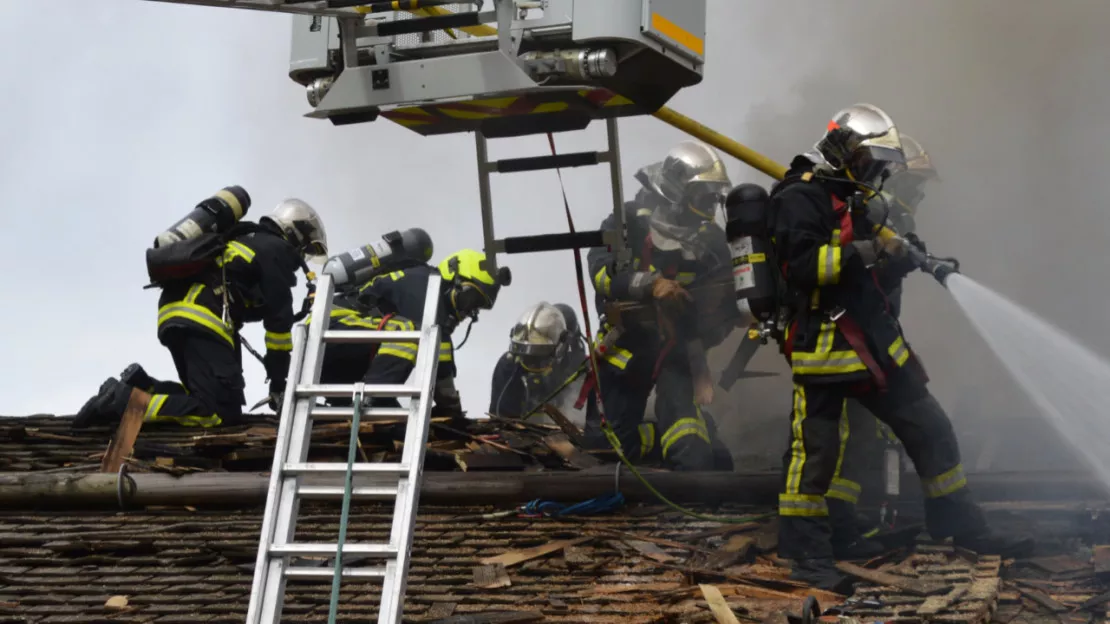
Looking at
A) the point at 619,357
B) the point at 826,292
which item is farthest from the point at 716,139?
the point at 826,292

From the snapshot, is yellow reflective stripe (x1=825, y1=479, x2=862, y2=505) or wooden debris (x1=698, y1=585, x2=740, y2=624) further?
yellow reflective stripe (x1=825, y1=479, x2=862, y2=505)

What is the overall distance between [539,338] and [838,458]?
5.27 meters

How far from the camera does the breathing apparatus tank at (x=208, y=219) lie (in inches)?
360

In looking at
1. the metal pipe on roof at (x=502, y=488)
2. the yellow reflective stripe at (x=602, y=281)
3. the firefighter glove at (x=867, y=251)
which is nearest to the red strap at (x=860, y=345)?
the firefighter glove at (x=867, y=251)

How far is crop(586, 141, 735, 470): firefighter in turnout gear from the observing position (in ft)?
29.9

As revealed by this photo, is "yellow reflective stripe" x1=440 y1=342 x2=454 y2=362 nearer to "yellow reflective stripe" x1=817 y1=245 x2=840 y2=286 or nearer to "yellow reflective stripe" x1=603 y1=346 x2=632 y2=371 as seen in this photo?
"yellow reflective stripe" x1=603 y1=346 x2=632 y2=371

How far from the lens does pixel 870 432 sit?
8445mm

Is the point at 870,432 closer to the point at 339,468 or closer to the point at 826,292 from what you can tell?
the point at 826,292

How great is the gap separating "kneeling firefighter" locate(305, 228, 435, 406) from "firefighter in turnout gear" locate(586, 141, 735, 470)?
3.92 ft

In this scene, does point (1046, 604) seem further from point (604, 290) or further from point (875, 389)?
point (604, 290)

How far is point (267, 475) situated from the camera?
769 cm

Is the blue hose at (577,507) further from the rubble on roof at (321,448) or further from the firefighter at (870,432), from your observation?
the firefighter at (870,432)

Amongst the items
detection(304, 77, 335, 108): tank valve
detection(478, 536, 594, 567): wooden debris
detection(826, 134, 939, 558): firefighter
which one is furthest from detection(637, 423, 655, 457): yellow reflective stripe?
detection(304, 77, 335, 108): tank valve

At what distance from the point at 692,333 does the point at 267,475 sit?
118 inches
